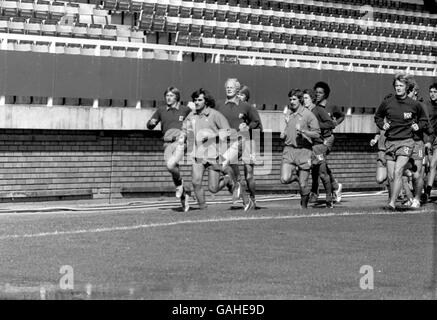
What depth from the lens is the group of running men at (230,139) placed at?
18953mm

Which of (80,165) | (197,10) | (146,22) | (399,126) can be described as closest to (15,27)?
(80,165)

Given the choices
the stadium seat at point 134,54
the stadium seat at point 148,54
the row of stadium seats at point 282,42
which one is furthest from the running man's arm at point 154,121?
the row of stadium seats at point 282,42

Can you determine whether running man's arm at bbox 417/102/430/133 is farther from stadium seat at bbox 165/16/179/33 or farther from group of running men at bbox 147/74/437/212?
stadium seat at bbox 165/16/179/33

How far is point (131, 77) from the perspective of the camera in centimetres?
2444

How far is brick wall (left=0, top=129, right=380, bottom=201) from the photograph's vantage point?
74.4ft

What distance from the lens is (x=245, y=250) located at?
43.2 feet

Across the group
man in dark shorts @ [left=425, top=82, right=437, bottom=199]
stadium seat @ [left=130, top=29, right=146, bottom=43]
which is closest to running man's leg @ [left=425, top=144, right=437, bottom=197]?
man in dark shorts @ [left=425, top=82, right=437, bottom=199]

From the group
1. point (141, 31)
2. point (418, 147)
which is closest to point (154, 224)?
point (418, 147)

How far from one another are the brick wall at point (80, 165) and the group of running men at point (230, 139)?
3.58 m

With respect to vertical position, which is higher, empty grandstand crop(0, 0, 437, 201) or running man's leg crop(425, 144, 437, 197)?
empty grandstand crop(0, 0, 437, 201)

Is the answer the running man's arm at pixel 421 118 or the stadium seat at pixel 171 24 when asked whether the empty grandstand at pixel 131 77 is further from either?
the running man's arm at pixel 421 118

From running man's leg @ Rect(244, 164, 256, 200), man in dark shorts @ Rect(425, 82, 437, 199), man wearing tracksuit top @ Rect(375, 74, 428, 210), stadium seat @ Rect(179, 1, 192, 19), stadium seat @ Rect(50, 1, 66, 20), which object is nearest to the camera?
man wearing tracksuit top @ Rect(375, 74, 428, 210)

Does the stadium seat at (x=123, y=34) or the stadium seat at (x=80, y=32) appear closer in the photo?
the stadium seat at (x=80, y=32)

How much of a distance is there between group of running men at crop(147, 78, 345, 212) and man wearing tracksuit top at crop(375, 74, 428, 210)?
1383 mm
